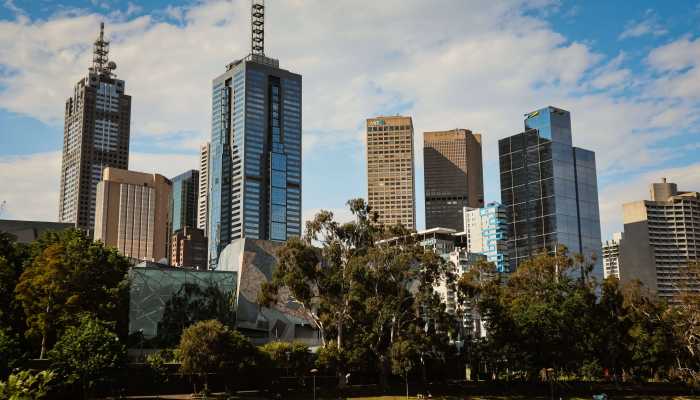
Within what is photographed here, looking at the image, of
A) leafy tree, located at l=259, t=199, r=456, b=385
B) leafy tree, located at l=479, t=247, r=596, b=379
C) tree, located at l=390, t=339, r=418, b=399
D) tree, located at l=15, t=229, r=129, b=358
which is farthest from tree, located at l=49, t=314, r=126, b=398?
leafy tree, located at l=479, t=247, r=596, b=379

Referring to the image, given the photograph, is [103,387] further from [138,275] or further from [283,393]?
[138,275]

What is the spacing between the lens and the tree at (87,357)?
5822 cm

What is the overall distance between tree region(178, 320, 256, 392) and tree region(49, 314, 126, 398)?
19.3 feet

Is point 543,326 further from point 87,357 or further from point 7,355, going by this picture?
point 7,355

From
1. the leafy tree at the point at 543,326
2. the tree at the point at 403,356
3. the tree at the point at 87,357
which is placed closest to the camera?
the tree at the point at 87,357

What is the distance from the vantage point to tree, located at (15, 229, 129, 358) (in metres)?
69.2

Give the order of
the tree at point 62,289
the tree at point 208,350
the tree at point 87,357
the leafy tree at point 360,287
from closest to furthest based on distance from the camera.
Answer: the tree at point 87,357
the tree at point 208,350
the tree at point 62,289
the leafy tree at point 360,287

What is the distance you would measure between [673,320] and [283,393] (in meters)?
50.6

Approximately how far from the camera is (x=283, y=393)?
7081 cm

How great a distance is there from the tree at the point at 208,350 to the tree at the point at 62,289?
44.3ft

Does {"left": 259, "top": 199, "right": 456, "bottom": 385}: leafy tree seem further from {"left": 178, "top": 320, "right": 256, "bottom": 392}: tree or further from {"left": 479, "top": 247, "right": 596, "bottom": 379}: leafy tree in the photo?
{"left": 178, "top": 320, "right": 256, "bottom": 392}: tree

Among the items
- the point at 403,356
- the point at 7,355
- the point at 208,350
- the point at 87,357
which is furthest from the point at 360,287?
the point at 7,355

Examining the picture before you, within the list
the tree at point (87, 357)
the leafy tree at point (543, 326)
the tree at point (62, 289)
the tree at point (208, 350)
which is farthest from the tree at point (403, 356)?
the tree at point (62, 289)

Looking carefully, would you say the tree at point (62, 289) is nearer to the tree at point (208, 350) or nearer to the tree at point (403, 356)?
the tree at point (208, 350)
